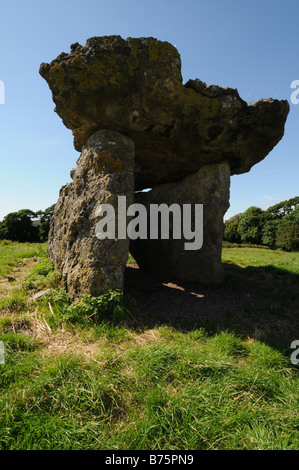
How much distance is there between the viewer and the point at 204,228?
7.15 m

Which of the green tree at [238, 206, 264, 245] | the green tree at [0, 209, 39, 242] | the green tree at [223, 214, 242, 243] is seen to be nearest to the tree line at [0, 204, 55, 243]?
the green tree at [0, 209, 39, 242]

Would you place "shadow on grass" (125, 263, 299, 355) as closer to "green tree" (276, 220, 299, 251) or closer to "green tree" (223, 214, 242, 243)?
"green tree" (276, 220, 299, 251)

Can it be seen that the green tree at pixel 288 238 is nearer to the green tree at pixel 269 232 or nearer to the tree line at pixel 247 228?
the tree line at pixel 247 228

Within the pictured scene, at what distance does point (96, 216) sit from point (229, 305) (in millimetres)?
3758

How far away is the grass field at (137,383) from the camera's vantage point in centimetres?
226

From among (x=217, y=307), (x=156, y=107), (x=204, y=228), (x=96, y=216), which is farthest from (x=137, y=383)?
(x=156, y=107)

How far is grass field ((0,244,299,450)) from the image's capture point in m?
2.26

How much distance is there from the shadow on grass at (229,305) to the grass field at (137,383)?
0.26 feet

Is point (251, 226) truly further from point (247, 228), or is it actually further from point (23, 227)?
point (23, 227)

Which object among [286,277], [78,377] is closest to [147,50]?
[78,377]

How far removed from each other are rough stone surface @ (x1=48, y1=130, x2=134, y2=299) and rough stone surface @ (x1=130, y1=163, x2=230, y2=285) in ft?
8.12

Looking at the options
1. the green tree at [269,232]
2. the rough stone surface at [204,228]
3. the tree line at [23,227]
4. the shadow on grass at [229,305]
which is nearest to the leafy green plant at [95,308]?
the shadow on grass at [229,305]

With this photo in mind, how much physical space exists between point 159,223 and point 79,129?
11.8 feet

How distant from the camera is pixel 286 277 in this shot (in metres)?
8.34
